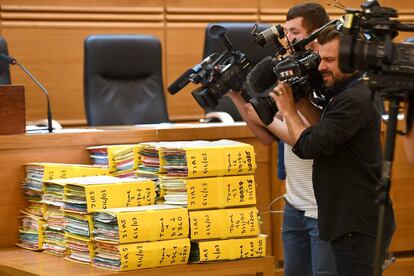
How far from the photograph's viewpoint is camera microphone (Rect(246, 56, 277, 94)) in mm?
3072

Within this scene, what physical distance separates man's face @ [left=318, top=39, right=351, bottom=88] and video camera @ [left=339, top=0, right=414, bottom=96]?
1.53 feet

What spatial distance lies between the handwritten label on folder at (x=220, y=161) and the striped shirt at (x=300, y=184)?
9.2 inches

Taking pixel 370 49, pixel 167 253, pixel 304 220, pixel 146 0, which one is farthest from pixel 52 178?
pixel 146 0

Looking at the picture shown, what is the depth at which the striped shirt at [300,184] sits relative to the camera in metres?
3.06

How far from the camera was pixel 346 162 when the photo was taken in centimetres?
268

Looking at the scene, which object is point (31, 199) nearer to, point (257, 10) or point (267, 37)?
point (267, 37)

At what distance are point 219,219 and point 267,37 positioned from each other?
64 centimetres

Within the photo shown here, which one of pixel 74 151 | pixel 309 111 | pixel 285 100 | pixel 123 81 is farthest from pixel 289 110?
pixel 123 81

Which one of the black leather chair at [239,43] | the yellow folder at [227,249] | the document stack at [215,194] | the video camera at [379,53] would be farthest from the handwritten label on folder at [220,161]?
the black leather chair at [239,43]

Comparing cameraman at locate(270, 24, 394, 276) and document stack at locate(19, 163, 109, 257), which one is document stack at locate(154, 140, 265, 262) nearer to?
cameraman at locate(270, 24, 394, 276)

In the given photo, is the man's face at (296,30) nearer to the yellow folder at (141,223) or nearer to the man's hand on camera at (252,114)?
the man's hand on camera at (252,114)

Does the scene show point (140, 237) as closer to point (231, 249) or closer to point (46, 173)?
point (231, 249)

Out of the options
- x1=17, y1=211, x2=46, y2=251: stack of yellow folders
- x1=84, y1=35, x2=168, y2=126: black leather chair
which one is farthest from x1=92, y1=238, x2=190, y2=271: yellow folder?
x1=84, y1=35, x2=168, y2=126: black leather chair

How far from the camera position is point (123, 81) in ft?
17.5
